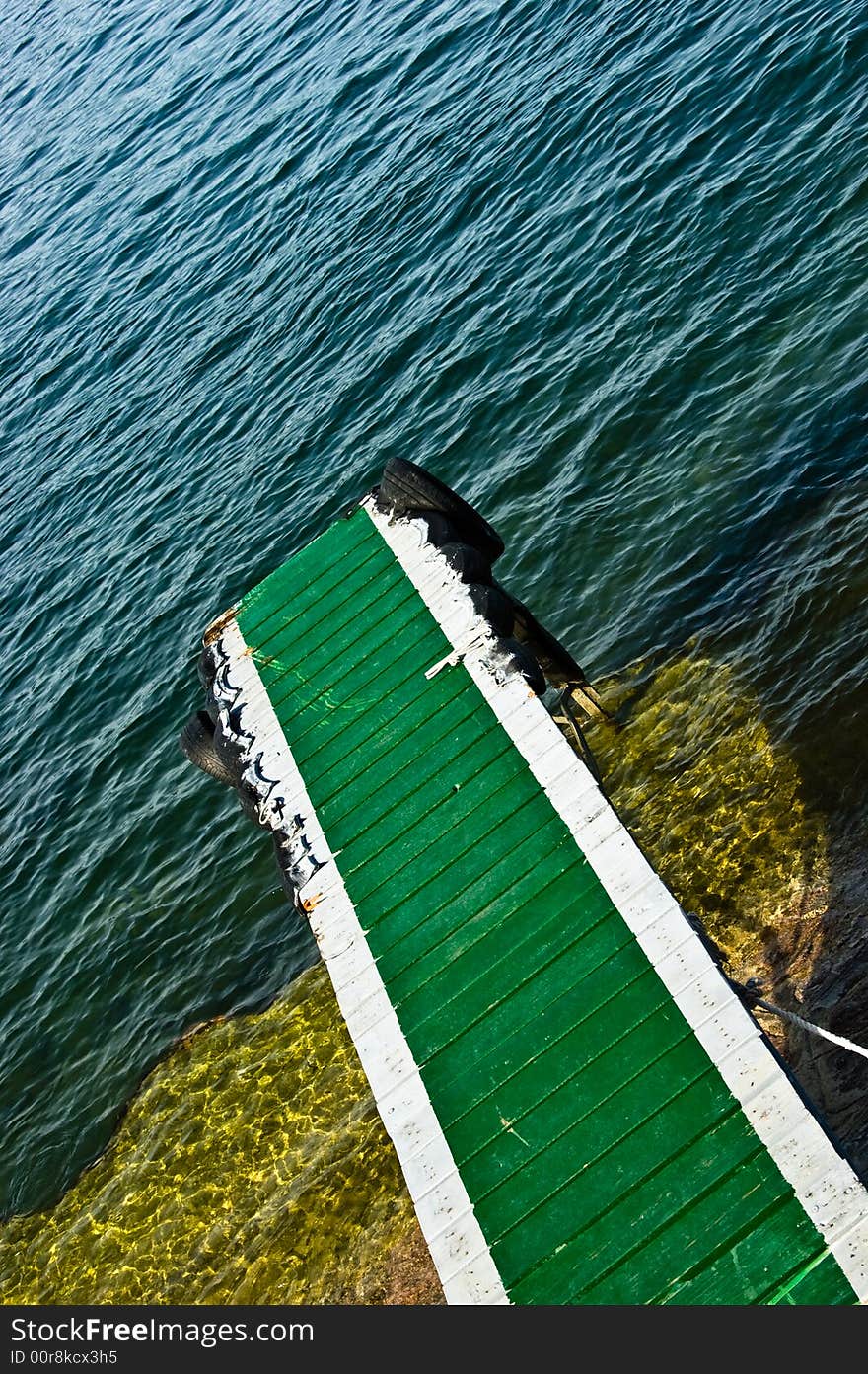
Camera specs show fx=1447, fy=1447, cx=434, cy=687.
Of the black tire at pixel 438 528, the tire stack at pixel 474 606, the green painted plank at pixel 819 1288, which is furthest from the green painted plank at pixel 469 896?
the black tire at pixel 438 528

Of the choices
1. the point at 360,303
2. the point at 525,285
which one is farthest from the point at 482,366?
the point at 360,303

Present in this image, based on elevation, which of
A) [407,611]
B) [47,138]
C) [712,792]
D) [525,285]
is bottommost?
[712,792]

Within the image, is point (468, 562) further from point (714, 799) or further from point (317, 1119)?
point (317, 1119)

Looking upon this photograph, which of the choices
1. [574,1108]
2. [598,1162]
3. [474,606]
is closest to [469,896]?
[574,1108]

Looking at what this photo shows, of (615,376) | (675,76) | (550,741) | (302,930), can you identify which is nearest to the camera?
(550,741)

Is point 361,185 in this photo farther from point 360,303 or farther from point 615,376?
point 615,376

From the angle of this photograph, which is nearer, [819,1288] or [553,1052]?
[819,1288]

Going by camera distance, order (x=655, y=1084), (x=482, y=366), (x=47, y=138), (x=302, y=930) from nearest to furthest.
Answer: (x=655, y=1084) → (x=302, y=930) → (x=482, y=366) → (x=47, y=138)
